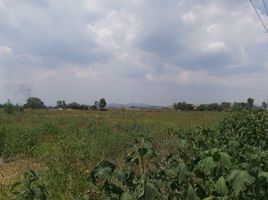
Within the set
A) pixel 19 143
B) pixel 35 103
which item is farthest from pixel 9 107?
pixel 35 103

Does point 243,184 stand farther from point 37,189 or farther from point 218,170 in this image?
point 37,189

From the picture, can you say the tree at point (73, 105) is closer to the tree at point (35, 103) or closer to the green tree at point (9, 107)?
the tree at point (35, 103)

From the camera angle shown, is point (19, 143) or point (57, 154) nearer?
point (57, 154)

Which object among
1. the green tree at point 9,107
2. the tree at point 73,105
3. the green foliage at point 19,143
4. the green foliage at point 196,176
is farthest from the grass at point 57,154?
the tree at point 73,105

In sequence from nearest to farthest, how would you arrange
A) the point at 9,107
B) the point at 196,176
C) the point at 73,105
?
the point at 196,176
the point at 9,107
the point at 73,105

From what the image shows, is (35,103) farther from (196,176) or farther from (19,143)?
(196,176)

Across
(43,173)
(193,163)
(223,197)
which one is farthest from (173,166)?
(43,173)

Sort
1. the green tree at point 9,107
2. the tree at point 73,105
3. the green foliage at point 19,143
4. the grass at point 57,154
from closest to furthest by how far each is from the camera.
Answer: the grass at point 57,154, the green foliage at point 19,143, the green tree at point 9,107, the tree at point 73,105

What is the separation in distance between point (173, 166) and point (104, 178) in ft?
1.96

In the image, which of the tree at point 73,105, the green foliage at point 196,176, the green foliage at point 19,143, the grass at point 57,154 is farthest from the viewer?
the tree at point 73,105

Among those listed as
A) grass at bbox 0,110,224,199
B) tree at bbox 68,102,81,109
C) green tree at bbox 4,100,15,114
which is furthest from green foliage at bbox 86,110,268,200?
tree at bbox 68,102,81,109

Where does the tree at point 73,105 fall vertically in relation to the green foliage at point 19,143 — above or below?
above

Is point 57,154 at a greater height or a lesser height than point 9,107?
lesser

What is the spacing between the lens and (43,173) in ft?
26.3
